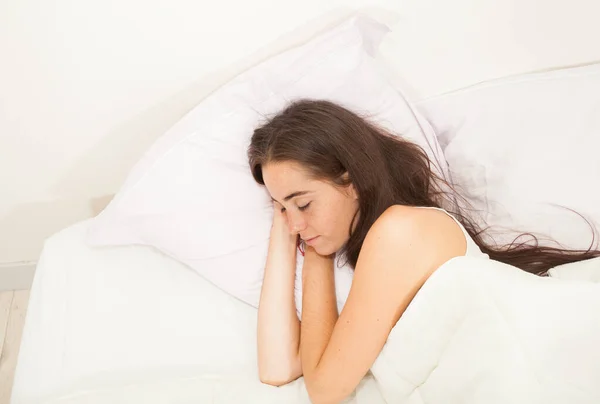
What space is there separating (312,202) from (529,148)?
48cm

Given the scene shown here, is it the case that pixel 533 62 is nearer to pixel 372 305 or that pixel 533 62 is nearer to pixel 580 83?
pixel 580 83

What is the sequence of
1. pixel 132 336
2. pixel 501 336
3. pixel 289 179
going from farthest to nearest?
pixel 132 336, pixel 289 179, pixel 501 336

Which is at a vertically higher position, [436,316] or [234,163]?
[234,163]

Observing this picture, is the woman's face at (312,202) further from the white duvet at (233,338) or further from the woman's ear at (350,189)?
the white duvet at (233,338)

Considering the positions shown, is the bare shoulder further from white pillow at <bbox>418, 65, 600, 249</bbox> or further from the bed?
white pillow at <bbox>418, 65, 600, 249</bbox>

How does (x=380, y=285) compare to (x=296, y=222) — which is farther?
(x=296, y=222)

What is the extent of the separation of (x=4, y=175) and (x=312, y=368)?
2.98 ft

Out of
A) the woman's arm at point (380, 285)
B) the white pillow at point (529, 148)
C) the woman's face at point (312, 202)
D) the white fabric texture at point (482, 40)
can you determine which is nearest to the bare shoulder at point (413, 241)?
the woman's arm at point (380, 285)

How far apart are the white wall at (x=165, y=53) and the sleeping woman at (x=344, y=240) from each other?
20 cm

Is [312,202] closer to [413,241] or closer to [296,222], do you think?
[296,222]

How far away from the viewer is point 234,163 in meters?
1.12

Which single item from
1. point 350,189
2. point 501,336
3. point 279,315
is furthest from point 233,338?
point 501,336

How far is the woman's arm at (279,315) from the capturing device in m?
1.05

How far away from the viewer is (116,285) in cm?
117
